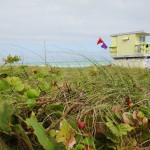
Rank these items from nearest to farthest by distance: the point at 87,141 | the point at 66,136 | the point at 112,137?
the point at 66,136
the point at 87,141
the point at 112,137

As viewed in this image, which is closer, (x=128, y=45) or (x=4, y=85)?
(x=4, y=85)

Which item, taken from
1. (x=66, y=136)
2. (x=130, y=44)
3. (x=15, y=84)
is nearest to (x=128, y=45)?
(x=130, y=44)

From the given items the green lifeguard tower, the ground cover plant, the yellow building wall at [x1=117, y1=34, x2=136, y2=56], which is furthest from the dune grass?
the yellow building wall at [x1=117, y1=34, x2=136, y2=56]

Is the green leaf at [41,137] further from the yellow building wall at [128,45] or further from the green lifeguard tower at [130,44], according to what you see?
the yellow building wall at [128,45]

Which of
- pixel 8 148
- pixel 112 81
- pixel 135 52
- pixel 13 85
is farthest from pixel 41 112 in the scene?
pixel 135 52

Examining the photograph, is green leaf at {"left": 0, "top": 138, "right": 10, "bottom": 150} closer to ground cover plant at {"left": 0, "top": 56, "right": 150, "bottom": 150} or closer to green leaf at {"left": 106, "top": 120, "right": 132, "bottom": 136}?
ground cover plant at {"left": 0, "top": 56, "right": 150, "bottom": 150}

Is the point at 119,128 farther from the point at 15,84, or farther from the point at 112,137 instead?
the point at 15,84

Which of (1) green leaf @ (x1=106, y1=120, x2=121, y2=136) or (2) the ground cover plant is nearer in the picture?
(2) the ground cover plant

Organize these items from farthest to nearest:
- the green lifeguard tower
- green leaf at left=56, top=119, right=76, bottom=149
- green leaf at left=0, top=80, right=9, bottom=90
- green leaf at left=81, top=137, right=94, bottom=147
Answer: the green lifeguard tower
green leaf at left=0, top=80, right=9, bottom=90
green leaf at left=81, top=137, right=94, bottom=147
green leaf at left=56, top=119, right=76, bottom=149

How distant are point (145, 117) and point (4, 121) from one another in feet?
1.82

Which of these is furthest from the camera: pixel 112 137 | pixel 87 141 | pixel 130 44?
pixel 130 44

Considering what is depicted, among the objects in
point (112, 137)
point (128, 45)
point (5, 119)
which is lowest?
point (112, 137)

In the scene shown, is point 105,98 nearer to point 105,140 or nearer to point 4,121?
point 105,140

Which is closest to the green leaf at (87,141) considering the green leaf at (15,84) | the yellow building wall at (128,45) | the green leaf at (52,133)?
the green leaf at (52,133)
